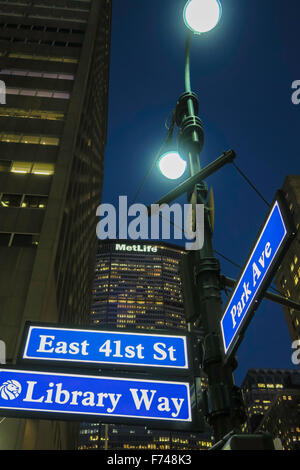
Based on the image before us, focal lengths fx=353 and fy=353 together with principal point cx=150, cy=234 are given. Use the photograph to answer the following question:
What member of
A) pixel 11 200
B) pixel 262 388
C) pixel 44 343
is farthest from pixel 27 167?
pixel 262 388

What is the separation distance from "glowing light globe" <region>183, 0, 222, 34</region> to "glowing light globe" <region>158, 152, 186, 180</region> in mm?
2158

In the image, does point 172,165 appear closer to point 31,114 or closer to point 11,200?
point 11,200

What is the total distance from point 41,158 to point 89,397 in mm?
26247

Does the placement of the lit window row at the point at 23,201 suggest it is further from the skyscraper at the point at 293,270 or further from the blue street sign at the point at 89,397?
the skyscraper at the point at 293,270

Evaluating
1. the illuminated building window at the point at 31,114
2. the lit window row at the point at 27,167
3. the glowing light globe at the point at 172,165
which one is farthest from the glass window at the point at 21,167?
the glowing light globe at the point at 172,165

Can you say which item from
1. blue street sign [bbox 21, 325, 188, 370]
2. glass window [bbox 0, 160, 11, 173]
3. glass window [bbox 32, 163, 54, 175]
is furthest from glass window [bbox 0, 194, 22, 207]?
blue street sign [bbox 21, 325, 188, 370]

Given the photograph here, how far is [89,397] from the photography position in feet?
13.6

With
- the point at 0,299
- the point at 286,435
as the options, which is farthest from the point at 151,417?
the point at 286,435

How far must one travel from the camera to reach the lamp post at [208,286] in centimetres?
368

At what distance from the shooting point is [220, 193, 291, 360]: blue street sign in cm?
314

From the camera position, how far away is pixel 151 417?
159 inches

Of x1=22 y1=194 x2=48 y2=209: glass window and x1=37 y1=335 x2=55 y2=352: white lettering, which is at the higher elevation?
x1=22 y1=194 x2=48 y2=209: glass window

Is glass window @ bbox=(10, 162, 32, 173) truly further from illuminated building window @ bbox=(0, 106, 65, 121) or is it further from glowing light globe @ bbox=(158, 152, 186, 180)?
glowing light globe @ bbox=(158, 152, 186, 180)

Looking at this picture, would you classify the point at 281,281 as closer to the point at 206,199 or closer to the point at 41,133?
the point at 41,133
